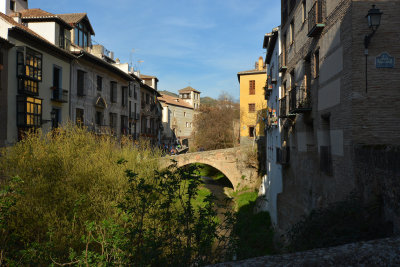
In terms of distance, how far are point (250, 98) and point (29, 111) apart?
2661 centimetres

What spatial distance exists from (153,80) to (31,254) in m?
35.2

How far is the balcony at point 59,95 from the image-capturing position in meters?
19.5

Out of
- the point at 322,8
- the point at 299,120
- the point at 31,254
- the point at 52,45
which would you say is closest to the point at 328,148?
the point at 299,120

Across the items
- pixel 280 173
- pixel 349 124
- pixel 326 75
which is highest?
pixel 326 75

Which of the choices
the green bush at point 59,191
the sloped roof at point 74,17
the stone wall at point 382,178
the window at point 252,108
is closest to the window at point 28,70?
the green bush at point 59,191

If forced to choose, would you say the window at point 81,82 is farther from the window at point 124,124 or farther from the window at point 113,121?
the window at point 124,124

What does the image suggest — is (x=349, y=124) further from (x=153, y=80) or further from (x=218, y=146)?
(x=218, y=146)

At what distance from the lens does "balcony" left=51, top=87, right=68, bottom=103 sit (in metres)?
19.5

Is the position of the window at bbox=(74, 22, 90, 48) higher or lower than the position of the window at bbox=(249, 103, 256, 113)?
higher

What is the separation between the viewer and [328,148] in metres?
9.98

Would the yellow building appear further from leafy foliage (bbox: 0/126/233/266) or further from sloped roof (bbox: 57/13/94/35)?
leafy foliage (bbox: 0/126/233/266)

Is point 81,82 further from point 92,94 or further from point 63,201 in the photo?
point 63,201

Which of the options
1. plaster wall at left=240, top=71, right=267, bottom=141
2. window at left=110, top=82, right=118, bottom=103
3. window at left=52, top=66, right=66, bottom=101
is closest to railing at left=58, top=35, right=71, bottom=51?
window at left=52, top=66, right=66, bottom=101

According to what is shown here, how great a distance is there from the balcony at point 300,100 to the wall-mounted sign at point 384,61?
3.69 metres
